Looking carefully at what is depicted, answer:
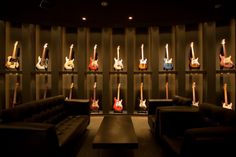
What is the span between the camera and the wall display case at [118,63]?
6391 millimetres

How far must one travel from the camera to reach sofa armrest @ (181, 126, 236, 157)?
1771 mm

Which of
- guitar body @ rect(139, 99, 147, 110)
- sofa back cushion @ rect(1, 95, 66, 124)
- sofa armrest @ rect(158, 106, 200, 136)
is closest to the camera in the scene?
sofa back cushion @ rect(1, 95, 66, 124)

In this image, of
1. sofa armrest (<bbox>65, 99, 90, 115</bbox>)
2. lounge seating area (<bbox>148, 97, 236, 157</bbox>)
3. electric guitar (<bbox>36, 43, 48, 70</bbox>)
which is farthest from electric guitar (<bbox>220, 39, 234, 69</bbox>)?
electric guitar (<bbox>36, 43, 48, 70</bbox>)

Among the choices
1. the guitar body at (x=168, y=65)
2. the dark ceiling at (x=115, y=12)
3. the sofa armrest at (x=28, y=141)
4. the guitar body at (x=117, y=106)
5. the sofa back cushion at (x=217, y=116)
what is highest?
the dark ceiling at (x=115, y=12)

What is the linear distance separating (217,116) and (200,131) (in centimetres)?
82

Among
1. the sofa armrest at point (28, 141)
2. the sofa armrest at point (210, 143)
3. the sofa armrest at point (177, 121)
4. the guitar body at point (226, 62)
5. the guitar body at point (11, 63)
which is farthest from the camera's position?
the guitar body at point (11, 63)

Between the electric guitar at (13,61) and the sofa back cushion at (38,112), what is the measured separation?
2.45 meters

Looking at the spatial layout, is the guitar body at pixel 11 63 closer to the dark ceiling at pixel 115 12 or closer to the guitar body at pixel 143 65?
the dark ceiling at pixel 115 12

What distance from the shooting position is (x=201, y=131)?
1870 mm

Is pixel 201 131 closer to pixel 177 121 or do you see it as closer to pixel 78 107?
pixel 177 121

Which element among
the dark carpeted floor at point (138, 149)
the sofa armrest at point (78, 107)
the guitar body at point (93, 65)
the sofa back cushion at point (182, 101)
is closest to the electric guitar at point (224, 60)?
the sofa back cushion at point (182, 101)

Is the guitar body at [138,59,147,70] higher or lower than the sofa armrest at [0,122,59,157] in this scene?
higher

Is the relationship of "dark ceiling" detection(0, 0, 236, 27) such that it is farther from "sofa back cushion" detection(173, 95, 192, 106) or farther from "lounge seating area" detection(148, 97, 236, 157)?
"lounge seating area" detection(148, 97, 236, 157)

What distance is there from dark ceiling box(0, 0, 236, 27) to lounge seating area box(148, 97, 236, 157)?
2.57 m
